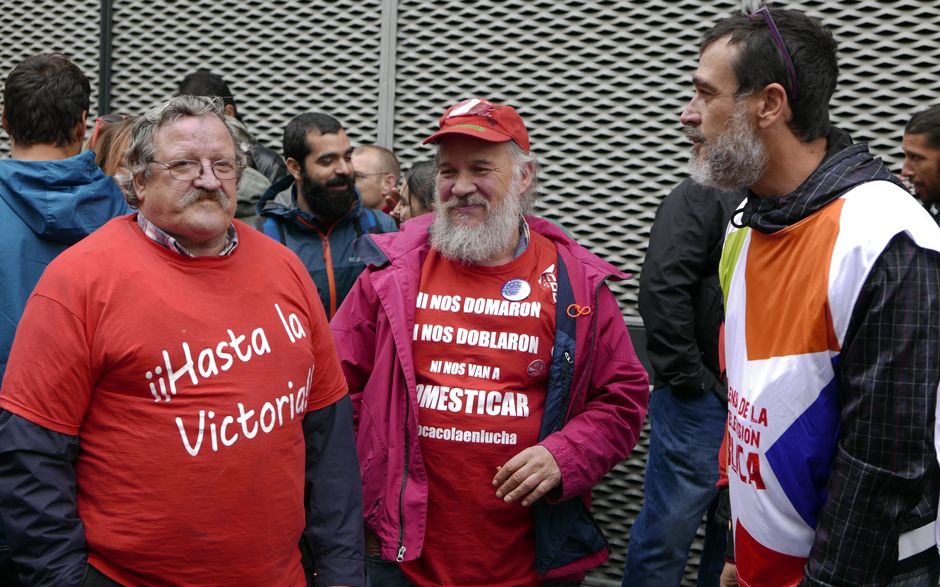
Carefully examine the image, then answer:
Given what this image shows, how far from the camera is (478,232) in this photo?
Answer: 2.97m

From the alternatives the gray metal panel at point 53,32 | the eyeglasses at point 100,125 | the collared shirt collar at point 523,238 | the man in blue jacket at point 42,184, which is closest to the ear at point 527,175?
the collared shirt collar at point 523,238

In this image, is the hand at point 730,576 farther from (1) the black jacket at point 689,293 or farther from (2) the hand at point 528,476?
(1) the black jacket at point 689,293

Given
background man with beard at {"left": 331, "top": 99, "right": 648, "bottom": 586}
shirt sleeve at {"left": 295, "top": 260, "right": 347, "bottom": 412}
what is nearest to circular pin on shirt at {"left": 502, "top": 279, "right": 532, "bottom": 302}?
background man with beard at {"left": 331, "top": 99, "right": 648, "bottom": 586}

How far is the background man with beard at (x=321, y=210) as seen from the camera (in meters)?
4.38

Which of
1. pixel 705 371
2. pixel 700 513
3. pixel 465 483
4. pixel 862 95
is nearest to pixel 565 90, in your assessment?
pixel 862 95

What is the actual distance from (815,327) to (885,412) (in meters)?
0.21

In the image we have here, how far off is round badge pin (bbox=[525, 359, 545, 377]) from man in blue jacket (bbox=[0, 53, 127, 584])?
150 cm

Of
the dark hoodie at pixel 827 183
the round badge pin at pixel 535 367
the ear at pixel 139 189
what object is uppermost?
the dark hoodie at pixel 827 183

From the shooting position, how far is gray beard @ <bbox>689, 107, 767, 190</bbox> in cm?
229

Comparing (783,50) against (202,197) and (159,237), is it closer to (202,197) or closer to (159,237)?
(202,197)

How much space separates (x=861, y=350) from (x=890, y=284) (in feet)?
0.46

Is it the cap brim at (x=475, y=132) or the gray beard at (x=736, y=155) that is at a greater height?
the gray beard at (x=736, y=155)

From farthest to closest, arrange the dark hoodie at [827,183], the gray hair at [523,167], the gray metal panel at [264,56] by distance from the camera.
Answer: the gray metal panel at [264,56] → the gray hair at [523,167] → the dark hoodie at [827,183]

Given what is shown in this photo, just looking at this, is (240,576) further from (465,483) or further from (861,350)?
(861,350)
